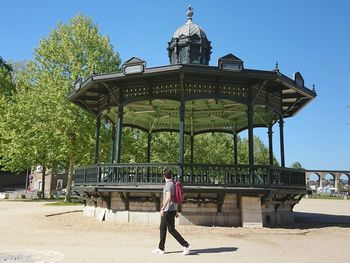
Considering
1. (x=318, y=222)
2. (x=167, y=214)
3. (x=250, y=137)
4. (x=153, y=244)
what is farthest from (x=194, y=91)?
(x=318, y=222)

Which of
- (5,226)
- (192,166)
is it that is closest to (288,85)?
(192,166)

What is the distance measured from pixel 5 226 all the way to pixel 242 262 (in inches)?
409

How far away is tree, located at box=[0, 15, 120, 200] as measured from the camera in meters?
28.8

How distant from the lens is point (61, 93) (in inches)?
1144

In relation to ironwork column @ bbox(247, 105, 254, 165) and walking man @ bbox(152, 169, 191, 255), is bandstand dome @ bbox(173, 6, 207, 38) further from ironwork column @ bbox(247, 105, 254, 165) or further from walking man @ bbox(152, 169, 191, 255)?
walking man @ bbox(152, 169, 191, 255)

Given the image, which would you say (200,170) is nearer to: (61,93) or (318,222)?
(318,222)

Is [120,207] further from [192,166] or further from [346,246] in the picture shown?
[346,246]

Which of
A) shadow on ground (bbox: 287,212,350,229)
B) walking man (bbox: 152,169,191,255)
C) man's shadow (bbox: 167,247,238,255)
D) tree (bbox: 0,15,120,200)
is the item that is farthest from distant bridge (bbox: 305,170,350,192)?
walking man (bbox: 152,169,191,255)

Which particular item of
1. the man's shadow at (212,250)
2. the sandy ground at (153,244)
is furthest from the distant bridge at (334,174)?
the man's shadow at (212,250)

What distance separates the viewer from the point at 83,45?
31750 mm

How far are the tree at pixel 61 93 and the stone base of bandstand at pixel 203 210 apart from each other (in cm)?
1475

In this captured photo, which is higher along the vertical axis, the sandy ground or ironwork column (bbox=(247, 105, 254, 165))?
ironwork column (bbox=(247, 105, 254, 165))

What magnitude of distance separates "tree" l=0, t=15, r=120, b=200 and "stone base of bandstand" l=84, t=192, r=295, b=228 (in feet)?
48.4

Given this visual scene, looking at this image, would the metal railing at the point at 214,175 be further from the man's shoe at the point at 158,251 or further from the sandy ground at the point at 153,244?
the man's shoe at the point at 158,251
